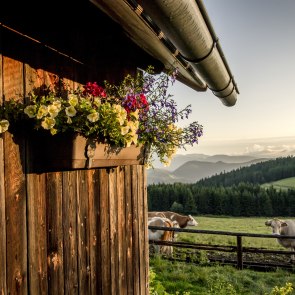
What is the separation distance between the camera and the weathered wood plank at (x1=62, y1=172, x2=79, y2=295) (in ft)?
7.29

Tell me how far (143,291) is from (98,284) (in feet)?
2.75

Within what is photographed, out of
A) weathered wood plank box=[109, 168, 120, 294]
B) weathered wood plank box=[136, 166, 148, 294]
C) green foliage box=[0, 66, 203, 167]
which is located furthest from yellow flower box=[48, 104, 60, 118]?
weathered wood plank box=[136, 166, 148, 294]

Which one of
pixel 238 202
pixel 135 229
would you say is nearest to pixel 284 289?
pixel 135 229

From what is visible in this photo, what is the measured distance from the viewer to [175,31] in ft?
6.15

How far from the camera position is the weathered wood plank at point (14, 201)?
185cm

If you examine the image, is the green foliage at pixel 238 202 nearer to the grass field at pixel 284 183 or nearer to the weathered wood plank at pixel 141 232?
the grass field at pixel 284 183

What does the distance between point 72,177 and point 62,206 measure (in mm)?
212

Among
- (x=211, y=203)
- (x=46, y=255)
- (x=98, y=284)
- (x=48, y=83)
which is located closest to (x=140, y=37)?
(x=48, y=83)

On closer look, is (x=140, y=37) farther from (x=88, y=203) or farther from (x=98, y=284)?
(x=98, y=284)

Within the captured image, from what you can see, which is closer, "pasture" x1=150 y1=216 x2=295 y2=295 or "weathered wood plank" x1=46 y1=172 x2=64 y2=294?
"weathered wood plank" x1=46 y1=172 x2=64 y2=294

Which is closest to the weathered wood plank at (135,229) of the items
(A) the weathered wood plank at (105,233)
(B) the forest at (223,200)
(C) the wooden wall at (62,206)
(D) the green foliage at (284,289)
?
(C) the wooden wall at (62,206)

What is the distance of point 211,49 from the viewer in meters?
2.37

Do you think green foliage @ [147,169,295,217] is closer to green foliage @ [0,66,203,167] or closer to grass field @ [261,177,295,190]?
grass field @ [261,177,295,190]

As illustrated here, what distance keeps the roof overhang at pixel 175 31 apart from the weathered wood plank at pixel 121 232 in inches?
42.6
